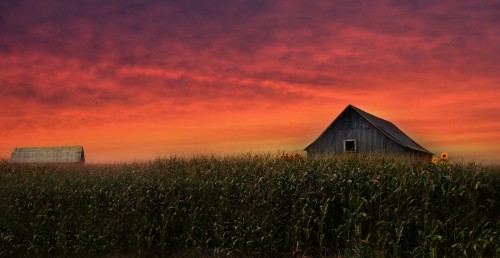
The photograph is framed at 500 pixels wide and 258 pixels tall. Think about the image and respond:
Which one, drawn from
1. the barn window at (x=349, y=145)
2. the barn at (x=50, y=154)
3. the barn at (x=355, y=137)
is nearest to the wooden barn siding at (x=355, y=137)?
the barn at (x=355, y=137)

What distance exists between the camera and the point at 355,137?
33969 mm

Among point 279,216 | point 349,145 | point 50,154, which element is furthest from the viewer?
point 50,154

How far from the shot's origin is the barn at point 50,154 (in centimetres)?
6125

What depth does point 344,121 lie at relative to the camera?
113ft

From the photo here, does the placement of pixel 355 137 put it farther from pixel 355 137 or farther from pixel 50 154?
pixel 50 154

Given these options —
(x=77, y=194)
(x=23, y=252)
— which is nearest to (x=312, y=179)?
(x=77, y=194)

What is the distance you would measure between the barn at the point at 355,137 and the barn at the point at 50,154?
38.5m

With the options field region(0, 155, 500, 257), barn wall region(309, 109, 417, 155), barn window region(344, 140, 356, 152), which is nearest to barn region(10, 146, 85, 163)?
barn wall region(309, 109, 417, 155)

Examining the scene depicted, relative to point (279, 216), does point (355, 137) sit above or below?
above

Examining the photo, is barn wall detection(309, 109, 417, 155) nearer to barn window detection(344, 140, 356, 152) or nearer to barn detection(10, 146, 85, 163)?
barn window detection(344, 140, 356, 152)

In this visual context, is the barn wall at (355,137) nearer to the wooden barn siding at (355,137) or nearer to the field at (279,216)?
the wooden barn siding at (355,137)

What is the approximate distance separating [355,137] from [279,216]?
2333 centimetres

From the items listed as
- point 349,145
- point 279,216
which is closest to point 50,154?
point 349,145

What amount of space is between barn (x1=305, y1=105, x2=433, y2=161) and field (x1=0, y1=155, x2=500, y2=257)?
1939 cm
